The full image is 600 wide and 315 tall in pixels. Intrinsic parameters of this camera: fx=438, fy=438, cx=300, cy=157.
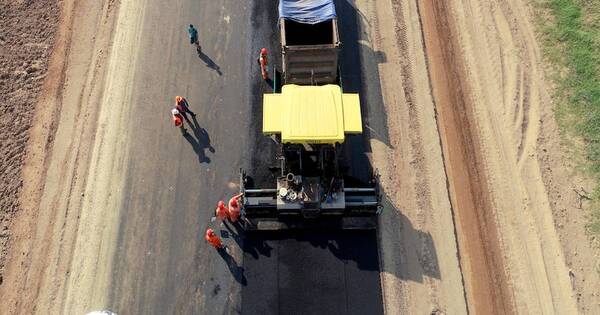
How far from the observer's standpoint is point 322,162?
47.8 ft

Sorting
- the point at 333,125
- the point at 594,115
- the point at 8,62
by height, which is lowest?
the point at 333,125

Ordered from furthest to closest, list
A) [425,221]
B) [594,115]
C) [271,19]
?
[271,19] → [594,115] → [425,221]

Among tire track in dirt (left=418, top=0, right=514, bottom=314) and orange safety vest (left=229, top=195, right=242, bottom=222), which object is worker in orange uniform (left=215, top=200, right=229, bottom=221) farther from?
tire track in dirt (left=418, top=0, right=514, bottom=314)

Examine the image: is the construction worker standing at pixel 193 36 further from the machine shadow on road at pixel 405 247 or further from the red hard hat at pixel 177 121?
the machine shadow on road at pixel 405 247

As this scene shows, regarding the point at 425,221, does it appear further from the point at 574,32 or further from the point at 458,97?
the point at 574,32

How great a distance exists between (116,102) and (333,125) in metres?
9.65

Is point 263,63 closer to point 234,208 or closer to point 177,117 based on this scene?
point 177,117

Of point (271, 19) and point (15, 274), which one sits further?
point (271, 19)

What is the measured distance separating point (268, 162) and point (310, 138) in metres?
3.83

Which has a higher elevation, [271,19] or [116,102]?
[271,19]

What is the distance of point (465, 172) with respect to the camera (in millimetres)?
16438

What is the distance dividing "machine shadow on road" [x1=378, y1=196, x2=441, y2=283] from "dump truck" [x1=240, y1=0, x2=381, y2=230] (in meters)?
0.56

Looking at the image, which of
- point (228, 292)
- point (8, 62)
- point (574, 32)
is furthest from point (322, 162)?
point (8, 62)

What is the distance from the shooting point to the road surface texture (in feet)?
47.2
